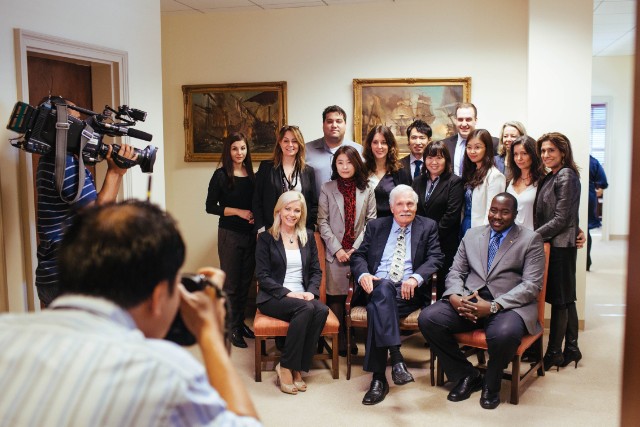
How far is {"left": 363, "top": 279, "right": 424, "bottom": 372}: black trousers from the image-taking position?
13.8 ft

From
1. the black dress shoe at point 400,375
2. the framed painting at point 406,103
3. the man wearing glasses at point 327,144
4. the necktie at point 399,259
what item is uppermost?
the framed painting at point 406,103

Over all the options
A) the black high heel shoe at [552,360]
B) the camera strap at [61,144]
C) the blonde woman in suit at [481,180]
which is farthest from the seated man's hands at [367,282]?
the camera strap at [61,144]

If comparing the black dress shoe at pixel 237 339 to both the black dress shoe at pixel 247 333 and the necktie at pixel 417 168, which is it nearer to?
the black dress shoe at pixel 247 333

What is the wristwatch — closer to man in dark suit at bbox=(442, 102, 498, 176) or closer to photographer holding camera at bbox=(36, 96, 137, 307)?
man in dark suit at bbox=(442, 102, 498, 176)

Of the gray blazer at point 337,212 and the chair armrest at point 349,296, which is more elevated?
the gray blazer at point 337,212

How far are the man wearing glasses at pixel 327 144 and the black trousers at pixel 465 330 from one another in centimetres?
152

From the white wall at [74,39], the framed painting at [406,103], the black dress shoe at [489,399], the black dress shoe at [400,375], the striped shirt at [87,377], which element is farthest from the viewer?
the framed painting at [406,103]

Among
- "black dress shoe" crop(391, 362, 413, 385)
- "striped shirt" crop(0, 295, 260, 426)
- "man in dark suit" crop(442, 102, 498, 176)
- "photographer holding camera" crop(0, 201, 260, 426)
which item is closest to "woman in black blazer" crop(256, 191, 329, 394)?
"black dress shoe" crop(391, 362, 413, 385)

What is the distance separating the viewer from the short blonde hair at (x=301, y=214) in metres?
4.59

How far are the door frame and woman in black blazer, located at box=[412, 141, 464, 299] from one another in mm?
2179

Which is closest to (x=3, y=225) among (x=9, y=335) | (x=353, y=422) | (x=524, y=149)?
(x=353, y=422)

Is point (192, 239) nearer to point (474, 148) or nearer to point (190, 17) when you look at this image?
point (190, 17)

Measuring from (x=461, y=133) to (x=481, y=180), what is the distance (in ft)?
2.09

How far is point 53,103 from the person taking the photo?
3193 millimetres
